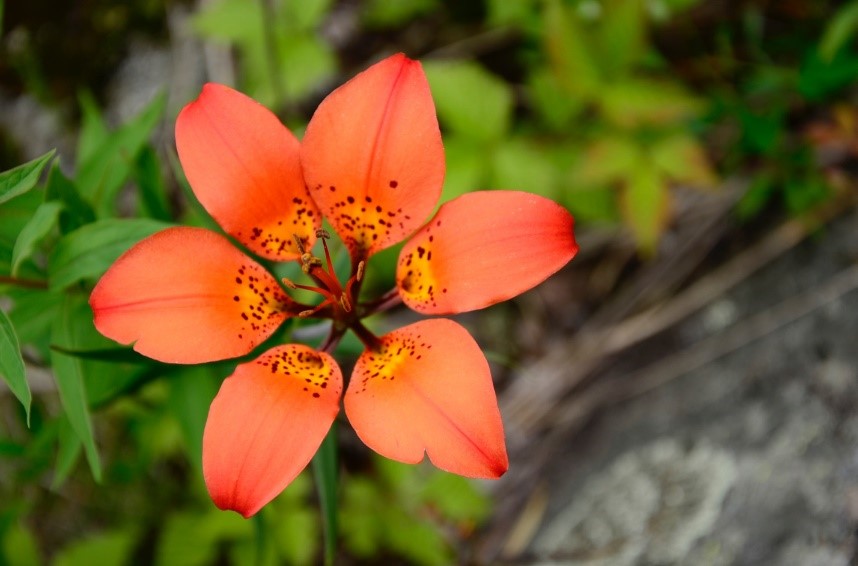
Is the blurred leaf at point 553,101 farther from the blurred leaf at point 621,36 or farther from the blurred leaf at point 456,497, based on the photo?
the blurred leaf at point 456,497

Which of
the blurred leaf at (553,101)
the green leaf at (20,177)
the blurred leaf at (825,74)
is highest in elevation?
the green leaf at (20,177)

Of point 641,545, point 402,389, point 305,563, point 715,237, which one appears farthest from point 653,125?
point 305,563

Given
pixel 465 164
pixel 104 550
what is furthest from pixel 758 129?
pixel 104 550

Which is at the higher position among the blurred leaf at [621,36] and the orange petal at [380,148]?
the orange petal at [380,148]

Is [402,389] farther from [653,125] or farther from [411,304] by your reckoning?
[653,125]

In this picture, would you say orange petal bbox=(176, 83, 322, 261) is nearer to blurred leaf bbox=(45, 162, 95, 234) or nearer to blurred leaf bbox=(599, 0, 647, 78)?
blurred leaf bbox=(45, 162, 95, 234)

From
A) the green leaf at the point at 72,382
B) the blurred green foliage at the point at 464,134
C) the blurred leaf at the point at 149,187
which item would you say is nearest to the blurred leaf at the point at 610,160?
the blurred green foliage at the point at 464,134
